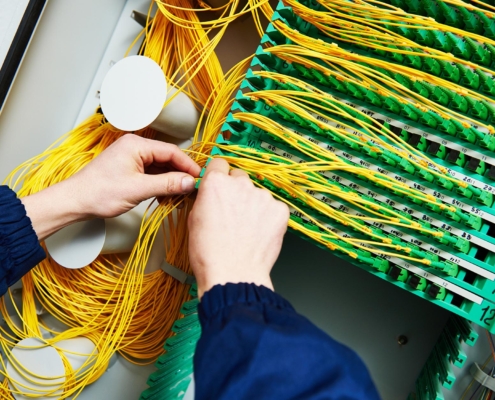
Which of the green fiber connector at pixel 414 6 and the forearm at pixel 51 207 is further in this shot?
the forearm at pixel 51 207

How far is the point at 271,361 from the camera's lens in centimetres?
61

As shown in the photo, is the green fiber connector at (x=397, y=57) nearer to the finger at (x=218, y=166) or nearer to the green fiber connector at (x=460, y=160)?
the green fiber connector at (x=460, y=160)

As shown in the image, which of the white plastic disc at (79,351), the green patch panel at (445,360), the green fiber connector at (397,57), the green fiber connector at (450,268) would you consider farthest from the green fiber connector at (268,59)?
the white plastic disc at (79,351)

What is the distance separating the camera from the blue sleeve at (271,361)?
592 millimetres

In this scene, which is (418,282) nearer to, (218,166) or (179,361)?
(218,166)

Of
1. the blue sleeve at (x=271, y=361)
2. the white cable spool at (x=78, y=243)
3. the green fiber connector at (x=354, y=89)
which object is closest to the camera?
the blue sleeve at (x=271, y=361)

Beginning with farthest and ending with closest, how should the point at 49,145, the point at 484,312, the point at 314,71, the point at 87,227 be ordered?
the point at 49,145 → the point at 87,227 → the point at 314,71 → the point at 484,312

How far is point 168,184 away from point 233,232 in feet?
0.91

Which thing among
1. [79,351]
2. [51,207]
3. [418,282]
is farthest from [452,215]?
[79,351]

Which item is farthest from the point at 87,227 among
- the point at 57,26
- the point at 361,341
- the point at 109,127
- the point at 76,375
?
the point at 361,341

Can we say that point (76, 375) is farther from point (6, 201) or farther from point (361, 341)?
point (361, 341)

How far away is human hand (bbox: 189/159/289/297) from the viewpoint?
29.9 inches

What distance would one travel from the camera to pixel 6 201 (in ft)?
3.24

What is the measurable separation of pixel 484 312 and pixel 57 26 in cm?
124
